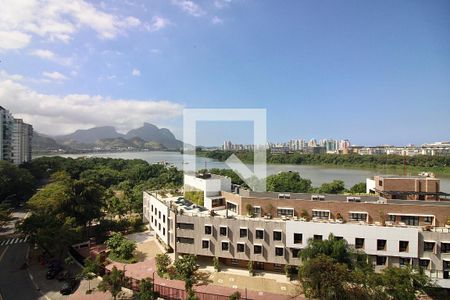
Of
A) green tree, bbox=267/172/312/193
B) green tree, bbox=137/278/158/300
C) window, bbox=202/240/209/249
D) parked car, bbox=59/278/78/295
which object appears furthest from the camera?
green tree, bbox=267/172/312/193

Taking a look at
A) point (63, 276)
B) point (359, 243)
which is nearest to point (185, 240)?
point (63, 276)

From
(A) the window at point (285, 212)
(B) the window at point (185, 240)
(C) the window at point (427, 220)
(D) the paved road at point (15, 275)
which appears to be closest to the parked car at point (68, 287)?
(D) the paved road at point (15, 275)

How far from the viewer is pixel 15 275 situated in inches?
435

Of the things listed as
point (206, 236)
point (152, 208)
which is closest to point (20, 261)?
point (152, 208)

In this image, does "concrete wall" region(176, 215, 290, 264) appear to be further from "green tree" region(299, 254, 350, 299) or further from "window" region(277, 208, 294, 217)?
"green tree" region(299, 254, 350, 299)

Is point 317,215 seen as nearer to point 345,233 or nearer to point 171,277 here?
point 345,233

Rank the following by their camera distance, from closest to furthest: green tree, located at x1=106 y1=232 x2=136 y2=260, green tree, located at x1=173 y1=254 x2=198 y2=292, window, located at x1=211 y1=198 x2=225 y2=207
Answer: green tree, located at x1=173 y1=254 x2=198 y2=292 → green tree, located at x1=106 y1=232 x2=136 y2=260 → window, located at x1=211 y1=198 x2=225 y2=207

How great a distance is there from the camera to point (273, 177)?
995 inches

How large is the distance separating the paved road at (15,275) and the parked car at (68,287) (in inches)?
31.2

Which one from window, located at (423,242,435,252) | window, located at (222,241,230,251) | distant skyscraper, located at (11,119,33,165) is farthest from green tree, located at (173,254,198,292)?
distant skyscraper, located at (11,119,33,165)

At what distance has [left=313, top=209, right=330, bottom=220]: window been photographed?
11477 millimetres

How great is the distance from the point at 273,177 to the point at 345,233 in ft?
49.5

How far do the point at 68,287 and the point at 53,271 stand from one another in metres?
1.66

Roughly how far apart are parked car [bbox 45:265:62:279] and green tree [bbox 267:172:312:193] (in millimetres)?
15693
